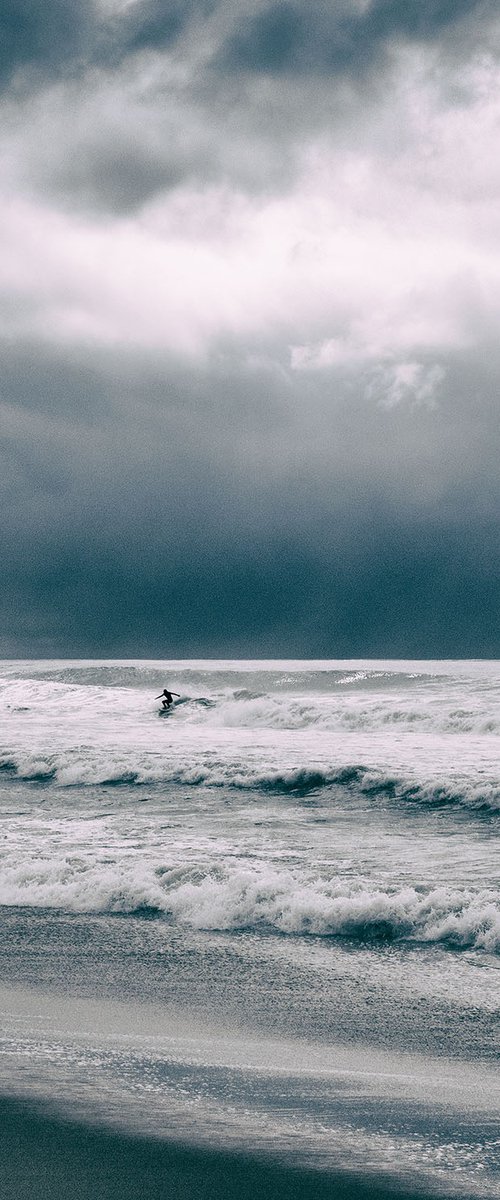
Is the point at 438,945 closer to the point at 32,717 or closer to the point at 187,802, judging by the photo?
the point at 187,802

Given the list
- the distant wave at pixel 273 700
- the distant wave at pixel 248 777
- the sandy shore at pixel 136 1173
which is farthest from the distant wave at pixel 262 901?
the distant wave at pixel 273 700

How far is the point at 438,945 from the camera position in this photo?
26.2ft

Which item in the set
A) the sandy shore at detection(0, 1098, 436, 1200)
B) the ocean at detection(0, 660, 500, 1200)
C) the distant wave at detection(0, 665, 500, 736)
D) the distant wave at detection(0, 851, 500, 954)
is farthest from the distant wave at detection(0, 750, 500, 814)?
the sandy shore at detection(0, 1098, 436, 1200)

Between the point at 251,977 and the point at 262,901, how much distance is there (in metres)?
1.81

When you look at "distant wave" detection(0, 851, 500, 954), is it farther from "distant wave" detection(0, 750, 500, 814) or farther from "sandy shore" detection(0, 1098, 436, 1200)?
"distant wave" detection(0, 750, 500, 814)

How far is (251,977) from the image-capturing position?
7312mm

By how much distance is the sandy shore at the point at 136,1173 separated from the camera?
376 cm

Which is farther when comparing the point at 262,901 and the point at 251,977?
the point at 262,901

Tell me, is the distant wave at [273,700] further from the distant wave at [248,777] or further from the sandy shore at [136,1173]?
the sandy shore at [136,1173]

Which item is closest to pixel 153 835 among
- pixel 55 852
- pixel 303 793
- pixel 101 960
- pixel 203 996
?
pixel 55 852

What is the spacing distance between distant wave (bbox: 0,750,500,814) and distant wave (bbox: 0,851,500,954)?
5.46m

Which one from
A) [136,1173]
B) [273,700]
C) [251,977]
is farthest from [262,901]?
[273,700]

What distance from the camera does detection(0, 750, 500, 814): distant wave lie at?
14820 mm

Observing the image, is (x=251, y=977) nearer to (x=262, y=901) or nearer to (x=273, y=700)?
(x=262, y=901)
